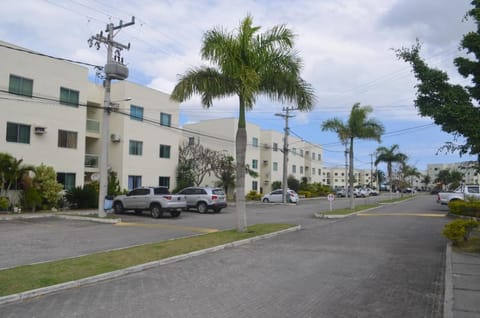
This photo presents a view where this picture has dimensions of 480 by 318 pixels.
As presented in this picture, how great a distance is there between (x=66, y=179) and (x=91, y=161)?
3.92m

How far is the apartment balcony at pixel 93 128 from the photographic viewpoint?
3102 centimetres

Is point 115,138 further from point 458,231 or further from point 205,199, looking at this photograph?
point 458,231

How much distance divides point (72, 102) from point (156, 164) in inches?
392

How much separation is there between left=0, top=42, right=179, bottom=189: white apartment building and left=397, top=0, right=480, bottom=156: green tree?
61.3 feet

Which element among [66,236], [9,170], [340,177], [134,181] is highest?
[340,177]

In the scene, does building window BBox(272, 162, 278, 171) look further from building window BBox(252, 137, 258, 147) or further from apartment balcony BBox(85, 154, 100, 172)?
apartment balcony BBox(85, 154, 100, 172)

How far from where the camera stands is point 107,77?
70.3ft

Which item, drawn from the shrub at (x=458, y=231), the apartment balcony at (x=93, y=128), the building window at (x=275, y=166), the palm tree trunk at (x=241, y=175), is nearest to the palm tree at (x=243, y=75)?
the palm tree trunk at (x=241, y=175)

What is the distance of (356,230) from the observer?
17094 mm

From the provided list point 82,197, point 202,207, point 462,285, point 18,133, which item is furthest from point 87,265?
point 18,133

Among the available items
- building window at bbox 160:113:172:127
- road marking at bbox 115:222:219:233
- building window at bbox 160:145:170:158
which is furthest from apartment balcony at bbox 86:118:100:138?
road marking at bbox 115:222:219:233

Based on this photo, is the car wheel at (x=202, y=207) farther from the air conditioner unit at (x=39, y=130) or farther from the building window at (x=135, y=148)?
the air conditioner unit at (x=39, y=130)

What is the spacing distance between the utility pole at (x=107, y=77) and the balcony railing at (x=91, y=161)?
10.5 metres

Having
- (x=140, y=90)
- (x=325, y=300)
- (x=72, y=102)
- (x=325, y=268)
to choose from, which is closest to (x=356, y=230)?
(x=325, y=268)
